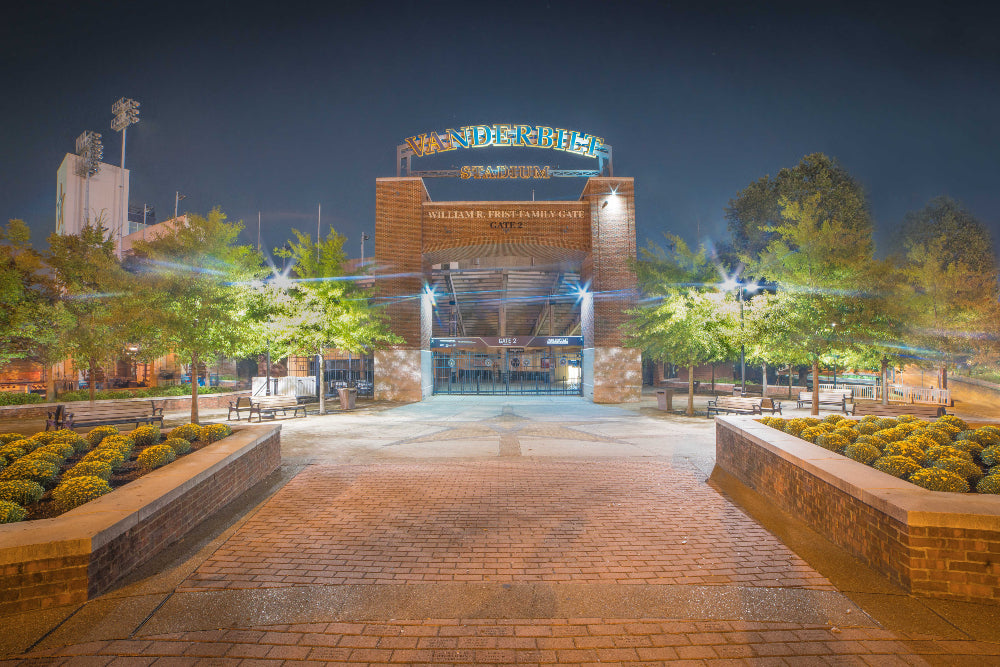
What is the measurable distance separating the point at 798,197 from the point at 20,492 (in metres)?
36.6

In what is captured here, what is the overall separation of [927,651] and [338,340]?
18.3 m

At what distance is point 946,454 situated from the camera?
619 centimetres

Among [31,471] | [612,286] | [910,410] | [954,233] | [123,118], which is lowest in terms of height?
[910,410]

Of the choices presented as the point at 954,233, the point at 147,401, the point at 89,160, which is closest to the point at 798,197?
the point at 954,233

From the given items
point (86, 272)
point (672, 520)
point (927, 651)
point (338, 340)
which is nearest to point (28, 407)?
point (86, 272)

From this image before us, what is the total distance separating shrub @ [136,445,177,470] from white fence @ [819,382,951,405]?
25.2 metres

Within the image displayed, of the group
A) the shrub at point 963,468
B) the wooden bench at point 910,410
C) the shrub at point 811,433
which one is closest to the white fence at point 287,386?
the shrub at point 811,433

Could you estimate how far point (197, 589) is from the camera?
4.48 meters

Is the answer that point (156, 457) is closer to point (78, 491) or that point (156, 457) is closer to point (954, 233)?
point (78, 491)

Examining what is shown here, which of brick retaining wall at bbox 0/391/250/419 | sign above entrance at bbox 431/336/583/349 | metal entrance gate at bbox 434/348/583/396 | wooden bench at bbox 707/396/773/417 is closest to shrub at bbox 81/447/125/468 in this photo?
brick retaining wall at bbox 0/391/250/419

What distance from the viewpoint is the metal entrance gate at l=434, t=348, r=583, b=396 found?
29.9 m

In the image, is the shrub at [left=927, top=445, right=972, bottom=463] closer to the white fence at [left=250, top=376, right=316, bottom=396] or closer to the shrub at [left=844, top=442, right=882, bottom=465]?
the shrub at [left=844, top=442, right=882, bottom=465]

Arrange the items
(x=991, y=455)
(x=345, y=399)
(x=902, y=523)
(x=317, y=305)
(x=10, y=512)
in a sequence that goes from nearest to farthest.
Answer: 1. (x=902, y=523)
2. (x=10, y=512)
3. (x=991, y=455)
4. (x=317, y=305)
5. (x=345, y=399)

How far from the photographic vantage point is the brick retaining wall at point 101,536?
154 inches
